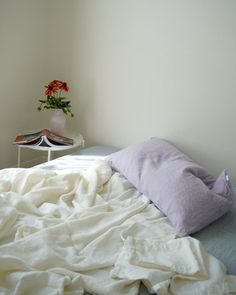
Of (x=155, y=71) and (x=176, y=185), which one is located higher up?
(x=155, y=71)

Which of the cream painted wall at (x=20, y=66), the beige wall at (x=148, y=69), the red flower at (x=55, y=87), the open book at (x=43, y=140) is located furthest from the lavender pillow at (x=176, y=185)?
the cream painted wall at (x=20, y=66)

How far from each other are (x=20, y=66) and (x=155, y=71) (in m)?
0.99

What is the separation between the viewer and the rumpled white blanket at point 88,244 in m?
0.89

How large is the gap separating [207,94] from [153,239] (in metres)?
0.99

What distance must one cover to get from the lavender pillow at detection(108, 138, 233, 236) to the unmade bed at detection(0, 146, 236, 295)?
1.8 inches

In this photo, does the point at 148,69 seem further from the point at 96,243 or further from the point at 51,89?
the point at 96,243

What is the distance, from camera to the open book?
76.8 inches

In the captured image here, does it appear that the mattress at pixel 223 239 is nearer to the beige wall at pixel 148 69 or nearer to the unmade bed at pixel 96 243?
the unmade bed at pixel 96 243

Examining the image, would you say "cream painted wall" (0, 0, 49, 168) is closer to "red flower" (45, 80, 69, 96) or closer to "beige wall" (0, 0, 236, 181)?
"beige wall" (0, 0, 236, 181)

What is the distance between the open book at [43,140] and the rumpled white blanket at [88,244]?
482 millimetres

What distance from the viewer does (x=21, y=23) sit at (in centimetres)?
215

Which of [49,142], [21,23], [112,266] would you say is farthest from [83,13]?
[112,266]

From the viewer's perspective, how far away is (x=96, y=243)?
3.55ft

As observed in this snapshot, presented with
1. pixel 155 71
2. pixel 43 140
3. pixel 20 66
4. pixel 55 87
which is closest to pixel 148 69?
pixel 155 71
